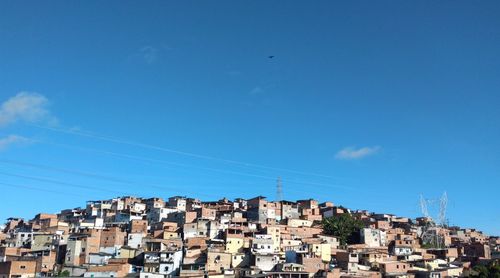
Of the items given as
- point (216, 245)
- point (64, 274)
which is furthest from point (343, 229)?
point (64, 274)

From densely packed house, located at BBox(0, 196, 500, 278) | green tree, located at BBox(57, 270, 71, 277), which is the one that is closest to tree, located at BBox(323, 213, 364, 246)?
densely packed house, located at BBox(0, 196, 500, 278)

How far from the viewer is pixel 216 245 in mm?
52281

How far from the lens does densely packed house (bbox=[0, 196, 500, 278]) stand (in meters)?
47.5

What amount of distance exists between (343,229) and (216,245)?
18.7 metres

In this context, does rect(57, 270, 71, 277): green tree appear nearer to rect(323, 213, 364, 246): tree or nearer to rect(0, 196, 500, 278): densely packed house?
rect(0, 196, 500, 278): densely packed house

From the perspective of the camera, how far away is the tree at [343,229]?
210ft

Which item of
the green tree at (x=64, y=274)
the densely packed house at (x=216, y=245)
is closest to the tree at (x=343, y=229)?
the densely packed house at (x=216, y=245)

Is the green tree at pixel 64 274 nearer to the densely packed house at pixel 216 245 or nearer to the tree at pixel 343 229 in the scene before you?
A: the densely packed house at pixel 216 245

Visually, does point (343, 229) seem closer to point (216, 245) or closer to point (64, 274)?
point (216, 245)

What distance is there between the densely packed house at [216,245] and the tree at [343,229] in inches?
9.3

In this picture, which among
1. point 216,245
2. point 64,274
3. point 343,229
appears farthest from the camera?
point 343,229

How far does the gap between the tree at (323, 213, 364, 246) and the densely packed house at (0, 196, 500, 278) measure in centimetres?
24

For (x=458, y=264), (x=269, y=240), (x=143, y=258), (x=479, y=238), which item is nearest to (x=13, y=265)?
(x=143, y=258)

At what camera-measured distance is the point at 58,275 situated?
47094mm
